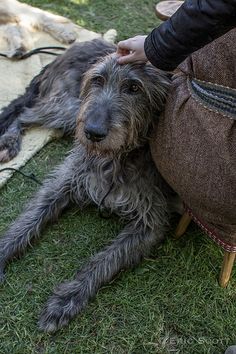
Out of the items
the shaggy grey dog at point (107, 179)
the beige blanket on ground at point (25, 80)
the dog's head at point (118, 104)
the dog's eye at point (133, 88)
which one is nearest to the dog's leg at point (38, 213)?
the shaggy grey dog at point (107, 179)

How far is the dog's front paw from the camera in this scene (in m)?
2.78

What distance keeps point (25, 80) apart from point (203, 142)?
2.45 m

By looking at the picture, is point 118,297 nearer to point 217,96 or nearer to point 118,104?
point 118,104

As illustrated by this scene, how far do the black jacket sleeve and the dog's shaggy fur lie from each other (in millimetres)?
2646

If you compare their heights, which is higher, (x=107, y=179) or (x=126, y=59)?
(x=126, y=59)

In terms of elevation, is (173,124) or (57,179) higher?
(173,124)

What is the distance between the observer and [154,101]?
2.87 m

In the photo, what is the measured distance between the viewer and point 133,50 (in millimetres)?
2740

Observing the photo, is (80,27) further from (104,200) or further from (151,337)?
(151,337)

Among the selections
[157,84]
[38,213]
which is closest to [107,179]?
[38,213]

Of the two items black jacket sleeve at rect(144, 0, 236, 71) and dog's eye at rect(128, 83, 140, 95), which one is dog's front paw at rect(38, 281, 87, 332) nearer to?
dog's eye at rect(128, 83, 140, 95)

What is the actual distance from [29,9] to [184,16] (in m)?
3.50

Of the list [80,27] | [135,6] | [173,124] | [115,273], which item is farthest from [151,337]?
[135,6]

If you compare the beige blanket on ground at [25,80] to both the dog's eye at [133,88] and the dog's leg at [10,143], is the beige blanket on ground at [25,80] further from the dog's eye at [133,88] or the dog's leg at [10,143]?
the dog's eye at [133,88]
